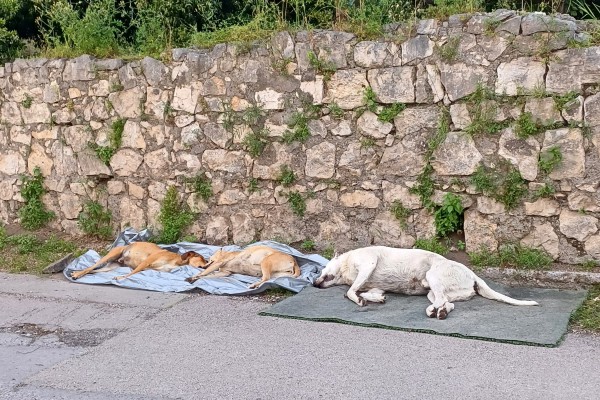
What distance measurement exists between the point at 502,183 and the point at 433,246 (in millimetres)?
1037

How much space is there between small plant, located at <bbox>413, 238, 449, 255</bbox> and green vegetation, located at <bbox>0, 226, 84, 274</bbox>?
14.5 feet

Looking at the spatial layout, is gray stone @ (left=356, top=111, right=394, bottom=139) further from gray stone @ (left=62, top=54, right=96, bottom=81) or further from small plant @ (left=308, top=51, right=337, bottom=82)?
gray stone @ (left=62, top=54, right=96, bottom=81)

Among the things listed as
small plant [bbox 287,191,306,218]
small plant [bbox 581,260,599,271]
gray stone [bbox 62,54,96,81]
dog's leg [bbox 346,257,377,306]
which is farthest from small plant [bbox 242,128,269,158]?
small plant [bbox 581,260,599,271]

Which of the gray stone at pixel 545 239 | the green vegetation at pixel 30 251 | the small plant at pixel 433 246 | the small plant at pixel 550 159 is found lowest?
the green vegetation at pixel 30 251

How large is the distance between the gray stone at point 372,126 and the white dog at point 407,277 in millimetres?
1554

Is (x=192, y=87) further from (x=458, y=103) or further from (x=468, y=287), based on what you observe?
(x=468, y=287)

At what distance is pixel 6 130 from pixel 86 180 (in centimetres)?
167

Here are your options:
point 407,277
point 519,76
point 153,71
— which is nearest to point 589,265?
point 407,277

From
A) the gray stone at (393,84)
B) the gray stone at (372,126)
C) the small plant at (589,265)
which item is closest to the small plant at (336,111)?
the gray stone at (372,126)

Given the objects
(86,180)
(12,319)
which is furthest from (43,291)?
(86,180)

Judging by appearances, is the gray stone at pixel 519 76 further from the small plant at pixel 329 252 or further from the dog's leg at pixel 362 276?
the small plant at pixel 329 252

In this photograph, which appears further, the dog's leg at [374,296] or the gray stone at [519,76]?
the gray stone at [519,76]

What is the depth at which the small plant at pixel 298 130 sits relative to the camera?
8617 mm

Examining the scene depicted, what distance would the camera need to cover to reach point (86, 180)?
32.9 ft
